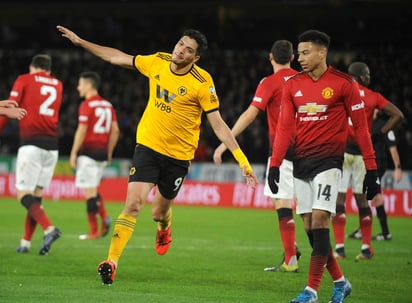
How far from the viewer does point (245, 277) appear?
1030 cm

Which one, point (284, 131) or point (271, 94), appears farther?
point (271, 94)

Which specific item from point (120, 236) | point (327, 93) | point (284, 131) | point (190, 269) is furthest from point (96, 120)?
point (327, 93)

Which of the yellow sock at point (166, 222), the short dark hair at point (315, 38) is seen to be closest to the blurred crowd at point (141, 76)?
the yellow sock at point (166, 222)

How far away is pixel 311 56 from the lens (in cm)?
845

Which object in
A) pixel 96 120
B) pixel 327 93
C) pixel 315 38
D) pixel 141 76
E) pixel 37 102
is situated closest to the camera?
pixel 327 93

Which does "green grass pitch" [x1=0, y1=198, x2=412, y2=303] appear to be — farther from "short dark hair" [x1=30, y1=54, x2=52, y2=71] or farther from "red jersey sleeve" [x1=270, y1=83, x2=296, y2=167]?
"short dark hair" [x1=30, y1=54, x2=52, y2=71]

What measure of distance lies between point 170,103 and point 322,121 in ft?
5.64

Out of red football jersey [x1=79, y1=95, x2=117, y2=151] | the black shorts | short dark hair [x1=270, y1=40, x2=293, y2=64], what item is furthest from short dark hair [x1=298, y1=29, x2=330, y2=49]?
red football jersey [x1=79, y1=95, x2=117, y2=151]

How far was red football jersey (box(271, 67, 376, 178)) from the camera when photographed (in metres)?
8.35

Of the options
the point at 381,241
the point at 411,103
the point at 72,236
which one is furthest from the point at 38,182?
the point at 411,103

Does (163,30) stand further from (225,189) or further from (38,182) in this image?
(38,182)

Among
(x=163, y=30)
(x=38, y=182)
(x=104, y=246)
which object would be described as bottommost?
(x=104, y=246)

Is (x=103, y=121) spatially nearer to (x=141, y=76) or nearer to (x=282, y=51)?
(x=282, y=51)

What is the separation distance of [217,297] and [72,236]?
7160 millimetres
